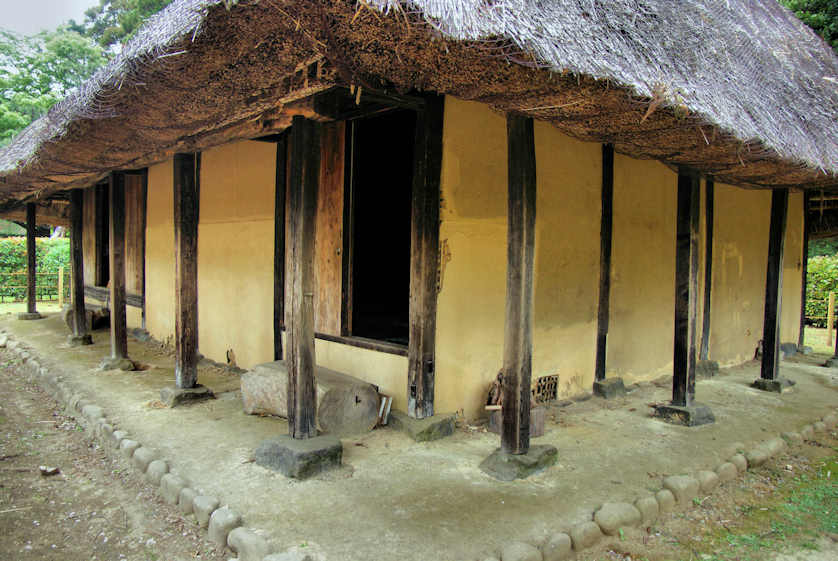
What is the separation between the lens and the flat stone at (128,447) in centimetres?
398

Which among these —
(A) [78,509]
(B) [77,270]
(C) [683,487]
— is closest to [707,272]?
(C) [683,487]

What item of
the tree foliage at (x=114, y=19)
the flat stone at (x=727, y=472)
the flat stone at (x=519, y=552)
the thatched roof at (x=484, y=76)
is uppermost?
the tree foliage at (x=114, y=19)

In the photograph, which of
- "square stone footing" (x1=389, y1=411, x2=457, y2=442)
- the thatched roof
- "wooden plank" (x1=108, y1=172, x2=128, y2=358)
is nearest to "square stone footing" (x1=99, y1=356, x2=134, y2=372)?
"wooden plank" (x1=108, y1=172, x2=128, y2=358)

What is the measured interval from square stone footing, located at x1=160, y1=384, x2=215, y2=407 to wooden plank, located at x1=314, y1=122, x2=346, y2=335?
1.30m

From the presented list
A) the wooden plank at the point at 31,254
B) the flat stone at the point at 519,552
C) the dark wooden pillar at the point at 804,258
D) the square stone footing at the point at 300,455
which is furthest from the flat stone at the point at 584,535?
the wooden plank at the point at 31,254

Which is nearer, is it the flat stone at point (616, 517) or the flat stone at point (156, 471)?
the flat stone at point (616, 517)

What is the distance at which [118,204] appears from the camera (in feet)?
21.7

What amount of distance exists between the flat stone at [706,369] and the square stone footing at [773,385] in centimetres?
60

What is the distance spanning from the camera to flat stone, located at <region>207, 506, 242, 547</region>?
283 cm

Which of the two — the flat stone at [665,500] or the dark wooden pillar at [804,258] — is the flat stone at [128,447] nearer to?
the flat stone at [665,500]

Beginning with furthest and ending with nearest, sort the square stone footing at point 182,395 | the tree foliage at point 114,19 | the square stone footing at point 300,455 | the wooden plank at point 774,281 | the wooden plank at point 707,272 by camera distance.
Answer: the tree foliage at point 114,19, the wooden plank at point 707,272, the wooden plank at point 774,281, the square stone footing at point 182,395, the square stone footing at point 300,455

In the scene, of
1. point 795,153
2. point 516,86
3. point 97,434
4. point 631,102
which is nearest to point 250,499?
point 97,434

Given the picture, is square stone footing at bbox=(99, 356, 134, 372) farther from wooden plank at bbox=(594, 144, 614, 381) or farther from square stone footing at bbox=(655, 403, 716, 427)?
Result: square stone footing at bbox=(655, 403, 716, 427)

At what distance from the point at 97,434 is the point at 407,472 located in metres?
2.94
